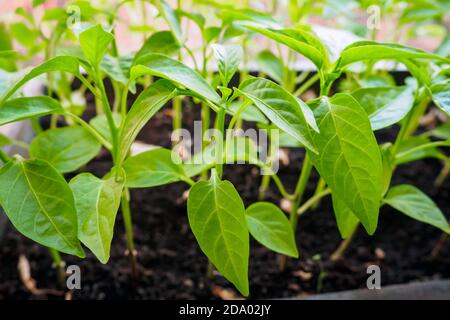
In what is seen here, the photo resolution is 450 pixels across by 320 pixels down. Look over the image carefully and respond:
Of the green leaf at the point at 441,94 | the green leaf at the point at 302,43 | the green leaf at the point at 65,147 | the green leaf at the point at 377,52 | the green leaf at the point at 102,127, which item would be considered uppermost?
the green leaf at the point at 302,43

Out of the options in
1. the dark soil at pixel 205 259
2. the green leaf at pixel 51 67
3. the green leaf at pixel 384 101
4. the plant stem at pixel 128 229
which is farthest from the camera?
the dark soil at pixel 205 259

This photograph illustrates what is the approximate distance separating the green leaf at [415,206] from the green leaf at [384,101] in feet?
0.46

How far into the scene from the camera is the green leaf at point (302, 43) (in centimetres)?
45

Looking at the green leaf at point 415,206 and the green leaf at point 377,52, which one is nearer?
the green leaf at point 377,52

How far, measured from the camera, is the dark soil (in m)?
0.72

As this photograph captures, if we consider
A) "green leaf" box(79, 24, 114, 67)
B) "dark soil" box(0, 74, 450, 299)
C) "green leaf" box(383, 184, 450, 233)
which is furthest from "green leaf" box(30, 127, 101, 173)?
"green leaf" box(383, 184, 450, 233)

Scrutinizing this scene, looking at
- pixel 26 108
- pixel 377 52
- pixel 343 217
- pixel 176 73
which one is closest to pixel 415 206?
pixel 343 217

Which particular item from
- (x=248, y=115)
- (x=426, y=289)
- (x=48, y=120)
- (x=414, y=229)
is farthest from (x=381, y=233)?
(x=48, y=120)

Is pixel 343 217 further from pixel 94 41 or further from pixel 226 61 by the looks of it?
pixel 94 41

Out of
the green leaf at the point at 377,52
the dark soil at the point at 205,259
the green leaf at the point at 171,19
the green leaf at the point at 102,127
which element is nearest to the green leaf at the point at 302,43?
the green leaf at the point at 377,52

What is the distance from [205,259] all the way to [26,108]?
1.34 ft

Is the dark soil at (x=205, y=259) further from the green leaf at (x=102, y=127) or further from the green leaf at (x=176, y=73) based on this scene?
the green leaf at (x=176, y=73)

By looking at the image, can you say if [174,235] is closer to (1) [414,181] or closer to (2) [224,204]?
(2) [224,204]

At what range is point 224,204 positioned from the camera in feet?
1.51
